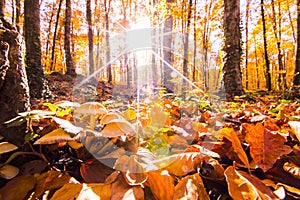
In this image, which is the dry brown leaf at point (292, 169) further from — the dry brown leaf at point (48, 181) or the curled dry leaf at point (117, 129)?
the dry brown leaf at point (48, 181)

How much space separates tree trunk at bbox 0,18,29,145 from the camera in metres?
0.53

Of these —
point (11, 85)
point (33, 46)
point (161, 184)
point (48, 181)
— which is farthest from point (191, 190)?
point (33, 46)

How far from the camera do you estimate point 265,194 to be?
367 mm

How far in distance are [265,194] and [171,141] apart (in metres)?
0.27

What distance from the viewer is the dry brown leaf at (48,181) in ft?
1.41

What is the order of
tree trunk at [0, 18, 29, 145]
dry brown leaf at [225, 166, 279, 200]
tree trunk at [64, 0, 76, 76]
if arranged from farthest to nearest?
tree trunk at [64, 0, 76, 76] → tree trunk at [0, 18, 29, 145] → dry brown leaf at [225, 166, 279, 200]

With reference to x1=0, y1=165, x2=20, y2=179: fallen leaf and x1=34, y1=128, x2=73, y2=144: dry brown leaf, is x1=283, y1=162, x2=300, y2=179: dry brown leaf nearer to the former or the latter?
x1=34, y1=128, x2=73, y2=144: dry brown leaf

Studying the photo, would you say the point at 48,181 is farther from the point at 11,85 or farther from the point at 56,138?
the point at 11,85

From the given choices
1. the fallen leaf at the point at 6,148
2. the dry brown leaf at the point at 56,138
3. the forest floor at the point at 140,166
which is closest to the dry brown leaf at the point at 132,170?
Answer: the forest floor at the point at 140,166

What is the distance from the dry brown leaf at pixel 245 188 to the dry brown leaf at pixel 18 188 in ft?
1.31

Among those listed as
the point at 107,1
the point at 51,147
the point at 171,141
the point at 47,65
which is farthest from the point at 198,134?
the point at 107,1

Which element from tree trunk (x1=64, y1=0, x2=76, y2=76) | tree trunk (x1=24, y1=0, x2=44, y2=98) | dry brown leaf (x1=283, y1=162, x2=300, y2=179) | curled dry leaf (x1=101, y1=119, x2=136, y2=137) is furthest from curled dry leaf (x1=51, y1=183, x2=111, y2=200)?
tree trunk (x1=64, y1=0, x2=76, y2=76)

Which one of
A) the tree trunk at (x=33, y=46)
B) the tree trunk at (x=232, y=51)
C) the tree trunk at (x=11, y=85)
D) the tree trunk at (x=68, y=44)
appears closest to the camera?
the tree trunk at (x=11, y=85)

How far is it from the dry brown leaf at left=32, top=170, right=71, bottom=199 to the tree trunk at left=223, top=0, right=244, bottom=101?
355 centimetres
